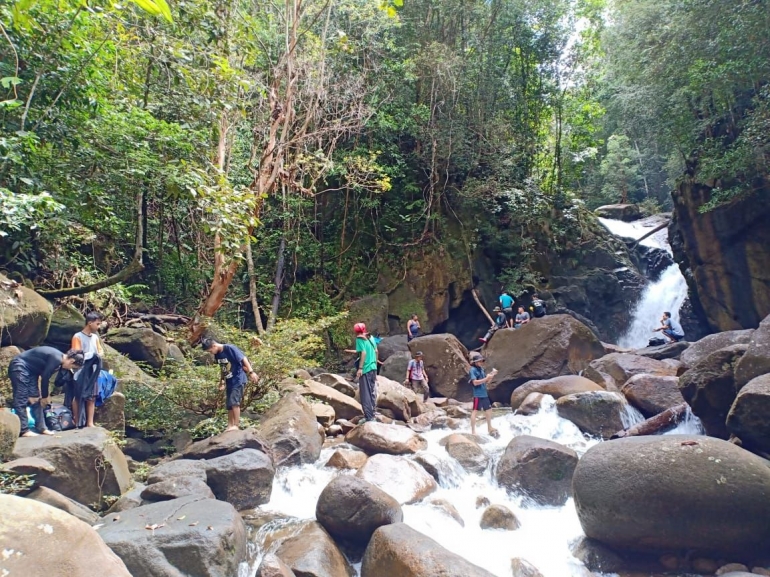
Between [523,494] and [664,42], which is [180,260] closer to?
[523,494]

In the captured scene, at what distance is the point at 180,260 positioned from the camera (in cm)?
1574

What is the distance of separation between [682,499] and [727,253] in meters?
13.9

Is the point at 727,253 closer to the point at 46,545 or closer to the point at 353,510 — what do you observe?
the point at 353,510

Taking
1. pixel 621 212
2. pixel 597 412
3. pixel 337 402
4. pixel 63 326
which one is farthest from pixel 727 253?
pixel 63 326

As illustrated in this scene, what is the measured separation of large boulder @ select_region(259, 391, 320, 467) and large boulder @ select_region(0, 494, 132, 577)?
4.03 meters

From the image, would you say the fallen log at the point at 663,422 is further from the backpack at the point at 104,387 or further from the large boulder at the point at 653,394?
the backpack at the point at 104,387

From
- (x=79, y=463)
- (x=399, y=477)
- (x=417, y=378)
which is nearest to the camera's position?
(x=79, y=463)

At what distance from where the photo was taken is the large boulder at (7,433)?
211 inches

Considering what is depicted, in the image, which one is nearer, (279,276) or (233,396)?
(233,396)

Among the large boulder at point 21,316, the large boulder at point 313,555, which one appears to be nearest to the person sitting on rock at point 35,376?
the large boulder at point 21,316

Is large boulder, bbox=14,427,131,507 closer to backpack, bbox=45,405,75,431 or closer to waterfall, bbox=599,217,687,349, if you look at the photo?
backpack, bbox=45,405,75,431

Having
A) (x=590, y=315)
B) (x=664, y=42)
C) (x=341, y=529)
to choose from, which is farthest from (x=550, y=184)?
(x=341, y=529)

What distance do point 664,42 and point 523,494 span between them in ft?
48.3

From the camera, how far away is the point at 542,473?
6.92 metres
